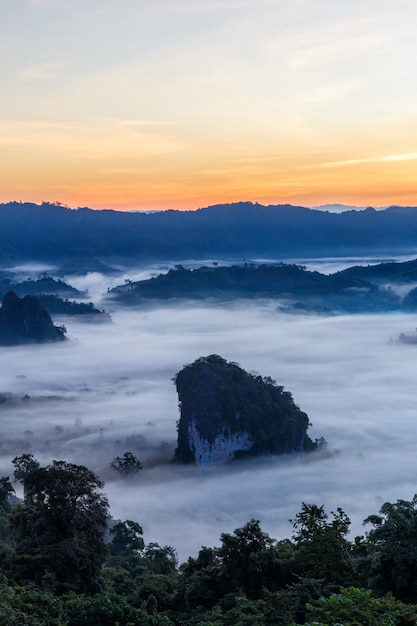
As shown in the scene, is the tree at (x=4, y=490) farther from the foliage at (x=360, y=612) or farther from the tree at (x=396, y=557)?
the foliage at (x=360, y=612)

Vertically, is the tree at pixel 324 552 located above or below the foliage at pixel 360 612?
below

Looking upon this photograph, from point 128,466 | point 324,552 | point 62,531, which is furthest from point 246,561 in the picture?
point 128,466

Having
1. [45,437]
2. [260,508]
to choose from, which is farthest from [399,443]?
[45,437]

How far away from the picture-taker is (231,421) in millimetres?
107312

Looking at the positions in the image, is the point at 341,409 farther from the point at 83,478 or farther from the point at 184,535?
the point at 83,478

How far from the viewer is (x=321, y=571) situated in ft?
99.0

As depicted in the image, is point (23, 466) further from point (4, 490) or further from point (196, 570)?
point (196, 570)

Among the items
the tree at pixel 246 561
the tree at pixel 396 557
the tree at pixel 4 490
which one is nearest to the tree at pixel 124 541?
the tree at pixel 4 490

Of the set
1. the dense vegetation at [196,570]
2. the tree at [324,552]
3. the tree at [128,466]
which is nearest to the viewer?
the dense vegetation at [196,570]

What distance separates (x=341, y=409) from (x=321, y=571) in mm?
134503

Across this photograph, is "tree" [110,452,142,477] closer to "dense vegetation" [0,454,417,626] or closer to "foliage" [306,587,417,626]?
"dense vegetation" [0,454,417,626]

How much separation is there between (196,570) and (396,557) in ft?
41.1

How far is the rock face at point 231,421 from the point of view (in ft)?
345

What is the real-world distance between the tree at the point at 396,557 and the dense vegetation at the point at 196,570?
0.12ft
